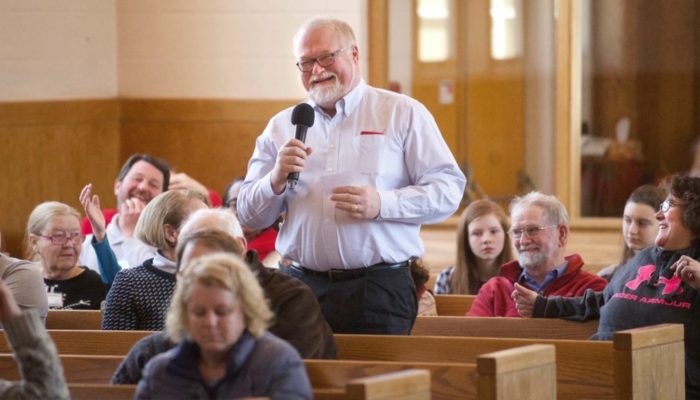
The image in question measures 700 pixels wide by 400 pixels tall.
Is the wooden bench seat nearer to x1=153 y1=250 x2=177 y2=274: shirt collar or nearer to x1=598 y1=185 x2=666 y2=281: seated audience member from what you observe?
x1=153 y1=250 x2=177 y2=274: shirt collar

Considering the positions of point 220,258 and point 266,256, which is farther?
point 266,256

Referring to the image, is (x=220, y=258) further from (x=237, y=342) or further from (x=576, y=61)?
(x=576, y=61)

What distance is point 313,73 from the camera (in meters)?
4.19

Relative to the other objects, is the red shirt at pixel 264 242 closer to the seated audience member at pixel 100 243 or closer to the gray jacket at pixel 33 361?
the seated audience member at pixel 100 243

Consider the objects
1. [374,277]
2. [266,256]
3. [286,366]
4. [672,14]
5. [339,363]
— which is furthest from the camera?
Answer: [672,14]

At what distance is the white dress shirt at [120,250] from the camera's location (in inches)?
230

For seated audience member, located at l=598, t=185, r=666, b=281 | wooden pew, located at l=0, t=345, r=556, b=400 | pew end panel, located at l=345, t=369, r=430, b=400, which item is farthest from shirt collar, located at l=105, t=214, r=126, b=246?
pew end panel, located at l=345, t=369, r=430, b=400

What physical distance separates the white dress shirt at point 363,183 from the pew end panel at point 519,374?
2.50 feet

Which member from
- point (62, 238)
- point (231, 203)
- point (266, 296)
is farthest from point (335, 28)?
point (231, 203)

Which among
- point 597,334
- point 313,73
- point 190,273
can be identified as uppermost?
point 313,73

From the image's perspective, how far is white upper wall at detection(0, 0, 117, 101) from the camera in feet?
23.1

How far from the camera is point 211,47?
7.56m

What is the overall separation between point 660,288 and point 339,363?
1.24 meters

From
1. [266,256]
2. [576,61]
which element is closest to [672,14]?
[576,61]
